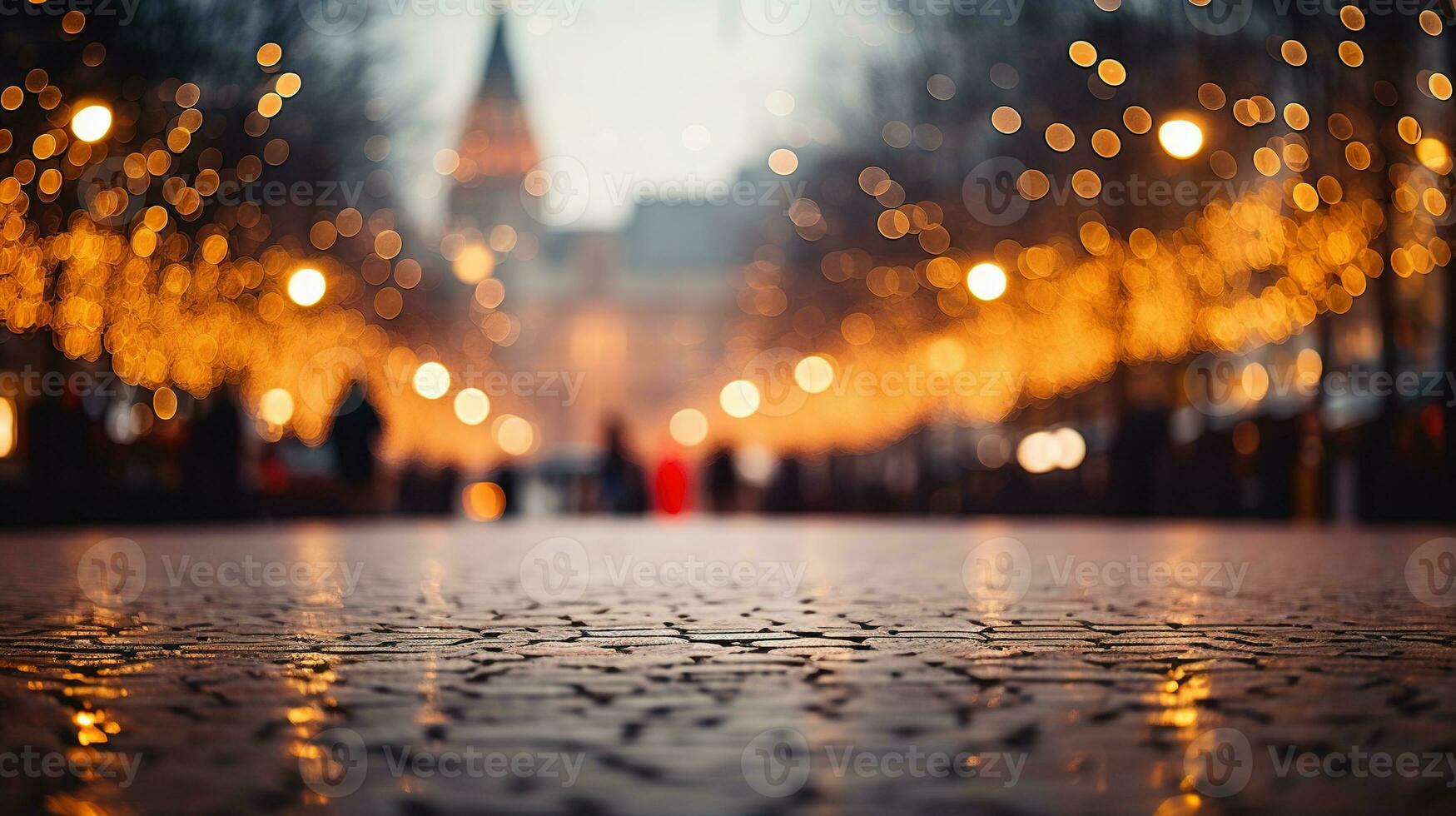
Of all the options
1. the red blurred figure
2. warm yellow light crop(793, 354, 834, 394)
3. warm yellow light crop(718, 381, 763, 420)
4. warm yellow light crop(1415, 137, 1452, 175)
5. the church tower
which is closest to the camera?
warm yellow light crop(1415, 137, 1452, 175)

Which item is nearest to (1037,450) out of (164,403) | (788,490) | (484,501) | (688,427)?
(788,490)

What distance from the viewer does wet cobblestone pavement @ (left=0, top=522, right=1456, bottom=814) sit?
148 inches

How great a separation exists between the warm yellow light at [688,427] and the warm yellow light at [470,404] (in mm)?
41084

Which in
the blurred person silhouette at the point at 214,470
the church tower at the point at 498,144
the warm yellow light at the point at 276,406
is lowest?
the blurred person silhouette at the point at 214,470

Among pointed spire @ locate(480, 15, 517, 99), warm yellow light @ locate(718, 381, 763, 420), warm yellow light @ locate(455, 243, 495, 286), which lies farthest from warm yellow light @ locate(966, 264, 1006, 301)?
pointed spire @ locate(480, 15, 517, 99)

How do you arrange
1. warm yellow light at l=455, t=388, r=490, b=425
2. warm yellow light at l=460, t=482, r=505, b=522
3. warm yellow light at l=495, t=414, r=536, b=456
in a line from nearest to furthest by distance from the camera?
1. warm yellow light at l=460, t=482, r=505, b=522
2. warm yellow light at l=455, t=388, r=490, b=425
3. warm yellow light at l=495, t=414, r=536, b=456

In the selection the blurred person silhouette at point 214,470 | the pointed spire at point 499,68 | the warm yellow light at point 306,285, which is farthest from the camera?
the pointed spire at point 499,68

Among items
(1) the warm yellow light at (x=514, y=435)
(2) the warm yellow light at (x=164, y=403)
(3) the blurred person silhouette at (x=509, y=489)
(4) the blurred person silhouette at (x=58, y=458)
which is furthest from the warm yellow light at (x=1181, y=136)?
(1) the warm yellow light at (x=514, y=435)

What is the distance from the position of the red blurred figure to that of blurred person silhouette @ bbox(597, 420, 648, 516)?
418 mm

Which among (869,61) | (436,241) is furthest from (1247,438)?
(436,241)

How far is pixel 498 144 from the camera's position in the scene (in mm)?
140875

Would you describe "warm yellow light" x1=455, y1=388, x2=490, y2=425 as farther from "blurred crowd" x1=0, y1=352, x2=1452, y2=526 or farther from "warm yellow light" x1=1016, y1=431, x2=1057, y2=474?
"blurred crowd" x1=0, y1=352, x2=1452, y2=526

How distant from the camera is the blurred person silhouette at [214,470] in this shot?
27406 millimetres

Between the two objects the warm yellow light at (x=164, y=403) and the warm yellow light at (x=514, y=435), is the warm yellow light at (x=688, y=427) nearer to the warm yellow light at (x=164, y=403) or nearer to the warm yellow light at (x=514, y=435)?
the warm yellow light at (x=514, y=435)
